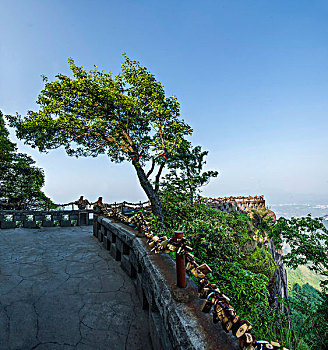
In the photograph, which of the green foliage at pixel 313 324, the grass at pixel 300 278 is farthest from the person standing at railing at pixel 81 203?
the grass at pixel 300 278

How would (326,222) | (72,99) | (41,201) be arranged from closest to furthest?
(326,222) → (72,99) → (41,201)

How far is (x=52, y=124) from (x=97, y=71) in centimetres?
367

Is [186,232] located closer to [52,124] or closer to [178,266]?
[178,266]

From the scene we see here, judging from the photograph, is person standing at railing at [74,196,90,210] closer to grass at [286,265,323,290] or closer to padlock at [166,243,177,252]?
padlock at [166,243,177,252]

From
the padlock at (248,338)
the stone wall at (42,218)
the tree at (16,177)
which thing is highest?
the tree at (16,177)

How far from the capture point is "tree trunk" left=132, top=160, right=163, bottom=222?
9163 millimetres

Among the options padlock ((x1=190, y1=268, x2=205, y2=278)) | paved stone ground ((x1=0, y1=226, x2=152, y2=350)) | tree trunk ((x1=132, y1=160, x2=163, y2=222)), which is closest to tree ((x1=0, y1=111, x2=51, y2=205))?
tree trunk ((x1=132, y1=160, x2=163, y2=222))

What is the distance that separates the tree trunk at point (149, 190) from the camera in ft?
30.1

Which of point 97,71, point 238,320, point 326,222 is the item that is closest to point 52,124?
point 97,71

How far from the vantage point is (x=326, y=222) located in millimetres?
8039

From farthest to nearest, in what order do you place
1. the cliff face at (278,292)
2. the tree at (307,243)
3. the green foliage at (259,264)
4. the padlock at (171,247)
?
the green foliage at (259,264), the tree at (307,243), the cliff face at (278,292), the padlock at (171,247)

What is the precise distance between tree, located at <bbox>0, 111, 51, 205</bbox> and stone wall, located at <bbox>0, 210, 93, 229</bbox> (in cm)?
473

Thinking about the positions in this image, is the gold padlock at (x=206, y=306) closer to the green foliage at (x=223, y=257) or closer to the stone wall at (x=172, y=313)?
the stone wall at (x=172, y=313)

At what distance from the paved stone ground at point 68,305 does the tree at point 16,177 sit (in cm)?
1127
